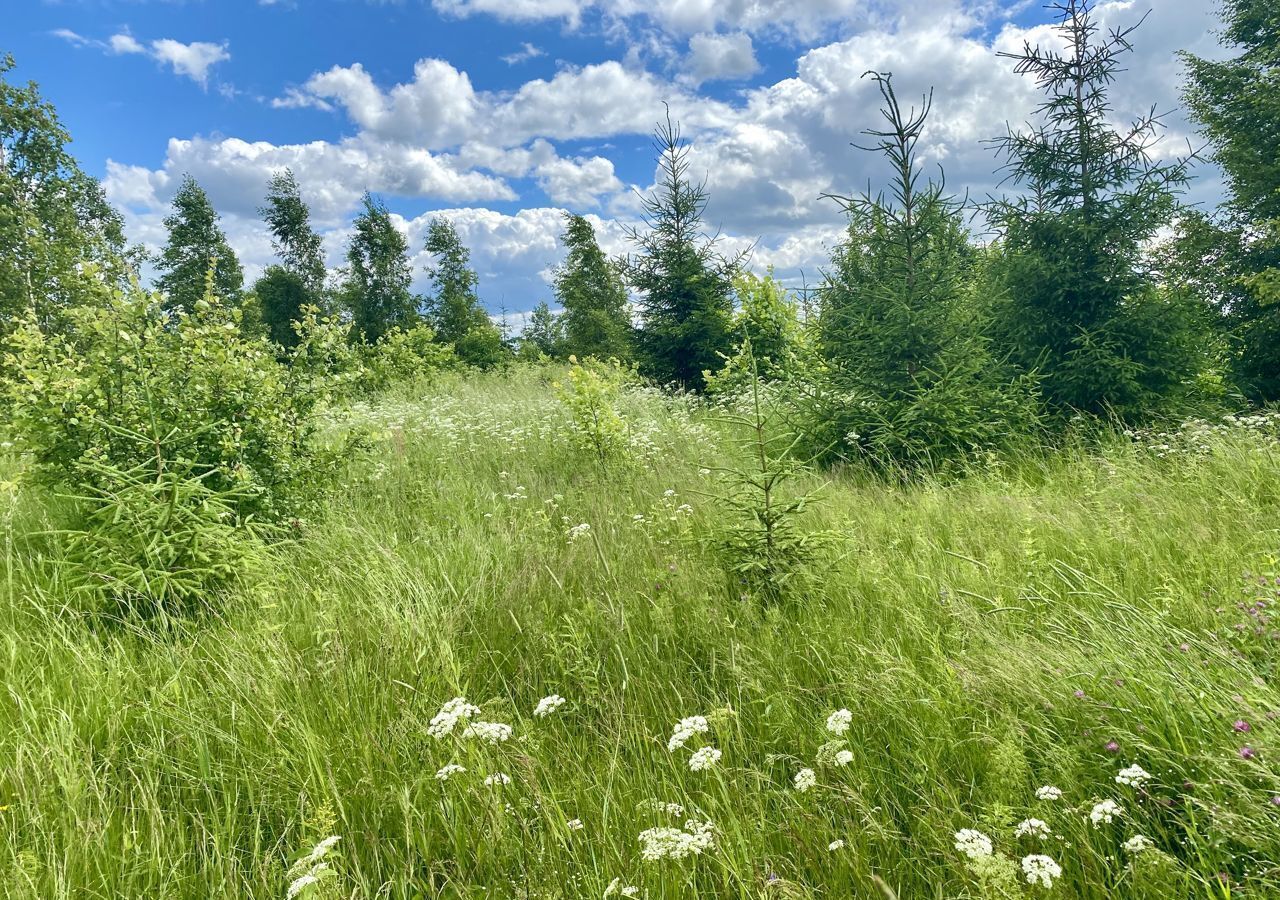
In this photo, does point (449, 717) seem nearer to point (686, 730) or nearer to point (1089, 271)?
point (686, 730)

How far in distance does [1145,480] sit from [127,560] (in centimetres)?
710

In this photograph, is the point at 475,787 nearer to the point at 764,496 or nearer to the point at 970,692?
the point at 970,692

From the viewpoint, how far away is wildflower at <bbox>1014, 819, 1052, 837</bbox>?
144cm

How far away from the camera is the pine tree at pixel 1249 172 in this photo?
954 cm

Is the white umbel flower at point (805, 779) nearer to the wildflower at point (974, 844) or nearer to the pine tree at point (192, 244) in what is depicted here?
the wildflower at point (974, 844)

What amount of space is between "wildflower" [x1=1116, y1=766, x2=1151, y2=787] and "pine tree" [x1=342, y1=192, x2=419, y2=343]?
106 ft

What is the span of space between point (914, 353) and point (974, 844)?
240 inches

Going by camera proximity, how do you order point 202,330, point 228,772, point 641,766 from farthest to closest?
point 202,330
point 228,772
point 641,766

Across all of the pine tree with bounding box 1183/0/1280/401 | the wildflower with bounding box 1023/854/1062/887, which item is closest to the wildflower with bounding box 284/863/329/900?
the wildflower with bounding box 1023/854/1062/887

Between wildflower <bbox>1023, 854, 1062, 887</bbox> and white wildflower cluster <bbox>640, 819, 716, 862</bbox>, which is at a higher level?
wildflower <bbox>1023, 854, 1062, 887</bbox>

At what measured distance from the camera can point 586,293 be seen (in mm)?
22922

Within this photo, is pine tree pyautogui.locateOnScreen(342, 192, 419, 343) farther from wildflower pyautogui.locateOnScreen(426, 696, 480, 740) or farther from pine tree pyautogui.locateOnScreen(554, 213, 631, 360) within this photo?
wildflower pyautogui.locateOnScreen(426, 696, 480, 740)

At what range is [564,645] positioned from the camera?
276 cm

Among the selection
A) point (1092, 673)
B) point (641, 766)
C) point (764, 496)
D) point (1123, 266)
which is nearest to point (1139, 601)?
point (1092, 673)
